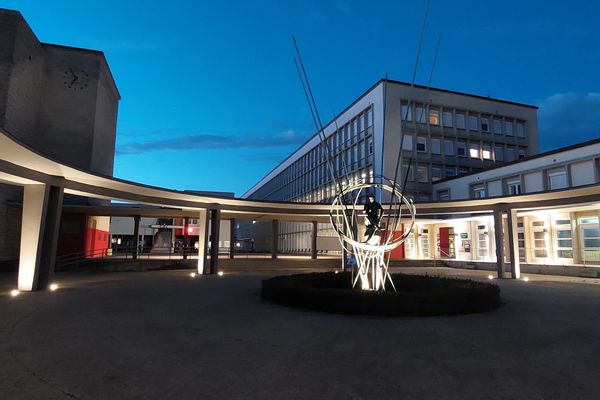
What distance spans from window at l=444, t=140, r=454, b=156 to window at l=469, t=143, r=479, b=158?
2.24 metres

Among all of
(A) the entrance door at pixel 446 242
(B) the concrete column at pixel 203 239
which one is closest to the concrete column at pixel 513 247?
(A) the entrance door at pixel 446 242

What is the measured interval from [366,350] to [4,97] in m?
28.7

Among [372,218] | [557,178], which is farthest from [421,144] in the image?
[372,218]

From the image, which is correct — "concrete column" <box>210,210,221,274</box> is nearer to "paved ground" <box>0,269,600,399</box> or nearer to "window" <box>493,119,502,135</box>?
"paved ground" <box>0,269,600,399</box>

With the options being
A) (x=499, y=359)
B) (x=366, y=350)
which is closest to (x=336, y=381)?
(x=366, y=350)

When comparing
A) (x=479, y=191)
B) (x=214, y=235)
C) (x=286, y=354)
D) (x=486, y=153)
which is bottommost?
(x=286, y=354)

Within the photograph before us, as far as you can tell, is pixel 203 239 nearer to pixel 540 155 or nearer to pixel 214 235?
pixel 214 235

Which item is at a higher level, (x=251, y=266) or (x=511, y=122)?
(x=511, y=122)

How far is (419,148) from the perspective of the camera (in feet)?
129

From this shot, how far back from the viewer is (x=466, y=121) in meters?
Result: 41.2

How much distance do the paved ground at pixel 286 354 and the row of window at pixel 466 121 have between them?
31.0m

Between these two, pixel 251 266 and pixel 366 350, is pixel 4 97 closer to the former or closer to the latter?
pixel 251 266

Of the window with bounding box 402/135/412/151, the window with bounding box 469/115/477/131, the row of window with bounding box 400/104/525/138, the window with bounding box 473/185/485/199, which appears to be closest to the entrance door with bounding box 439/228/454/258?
the window with bounding box 473/185/485/199

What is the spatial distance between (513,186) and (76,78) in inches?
1468
